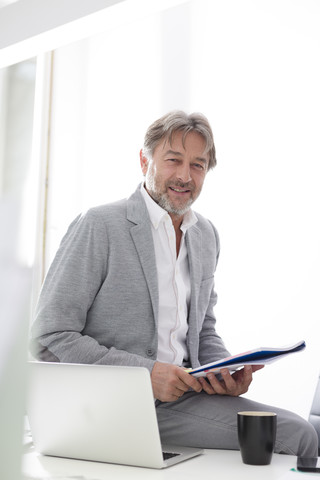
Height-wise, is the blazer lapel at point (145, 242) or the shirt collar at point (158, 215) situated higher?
the shirt collar at point (158, 215)

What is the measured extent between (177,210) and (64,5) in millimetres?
933

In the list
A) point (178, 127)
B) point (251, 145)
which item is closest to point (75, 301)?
point (178, 127)

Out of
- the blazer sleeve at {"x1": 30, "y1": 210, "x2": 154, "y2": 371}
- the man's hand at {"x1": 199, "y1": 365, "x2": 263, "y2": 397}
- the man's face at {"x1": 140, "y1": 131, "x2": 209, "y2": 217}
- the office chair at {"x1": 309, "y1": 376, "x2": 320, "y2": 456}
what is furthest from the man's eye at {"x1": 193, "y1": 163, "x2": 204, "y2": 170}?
the office chair at {"x1": 309, "y1": 376, "x2": 320, "y2": 456}

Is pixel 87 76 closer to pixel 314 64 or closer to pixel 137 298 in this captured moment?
pixel 314 64

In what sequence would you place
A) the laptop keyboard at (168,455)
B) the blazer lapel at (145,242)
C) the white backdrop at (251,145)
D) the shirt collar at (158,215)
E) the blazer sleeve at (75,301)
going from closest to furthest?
the laptop keyboard at (168,455) → the blazer sleeve at (75,301) → the blazer lapel at (145,242) → the shirt collar at (158,215) → the white backdrop at (251,145)

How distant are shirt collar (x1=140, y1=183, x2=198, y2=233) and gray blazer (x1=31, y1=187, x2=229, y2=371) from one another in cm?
5

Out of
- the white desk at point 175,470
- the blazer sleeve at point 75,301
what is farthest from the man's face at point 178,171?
the white desk at point 175,470

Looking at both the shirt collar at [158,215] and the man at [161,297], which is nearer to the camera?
the man at [161,297]

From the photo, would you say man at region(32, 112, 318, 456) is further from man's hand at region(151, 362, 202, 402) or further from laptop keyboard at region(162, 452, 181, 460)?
laptop keyboard at region(162, 452, 181, 460)

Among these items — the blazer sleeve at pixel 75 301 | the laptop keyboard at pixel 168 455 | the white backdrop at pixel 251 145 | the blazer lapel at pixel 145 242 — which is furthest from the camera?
the white backdrop at pixel 251 145

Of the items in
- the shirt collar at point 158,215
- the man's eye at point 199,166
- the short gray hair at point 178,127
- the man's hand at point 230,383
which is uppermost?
the short gray hair at point 178,127

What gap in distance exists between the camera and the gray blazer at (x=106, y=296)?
1345 millimetres

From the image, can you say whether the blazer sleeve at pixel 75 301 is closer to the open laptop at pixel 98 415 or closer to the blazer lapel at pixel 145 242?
the blazer lapel at pixel 145 242

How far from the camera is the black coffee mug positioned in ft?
3.21
